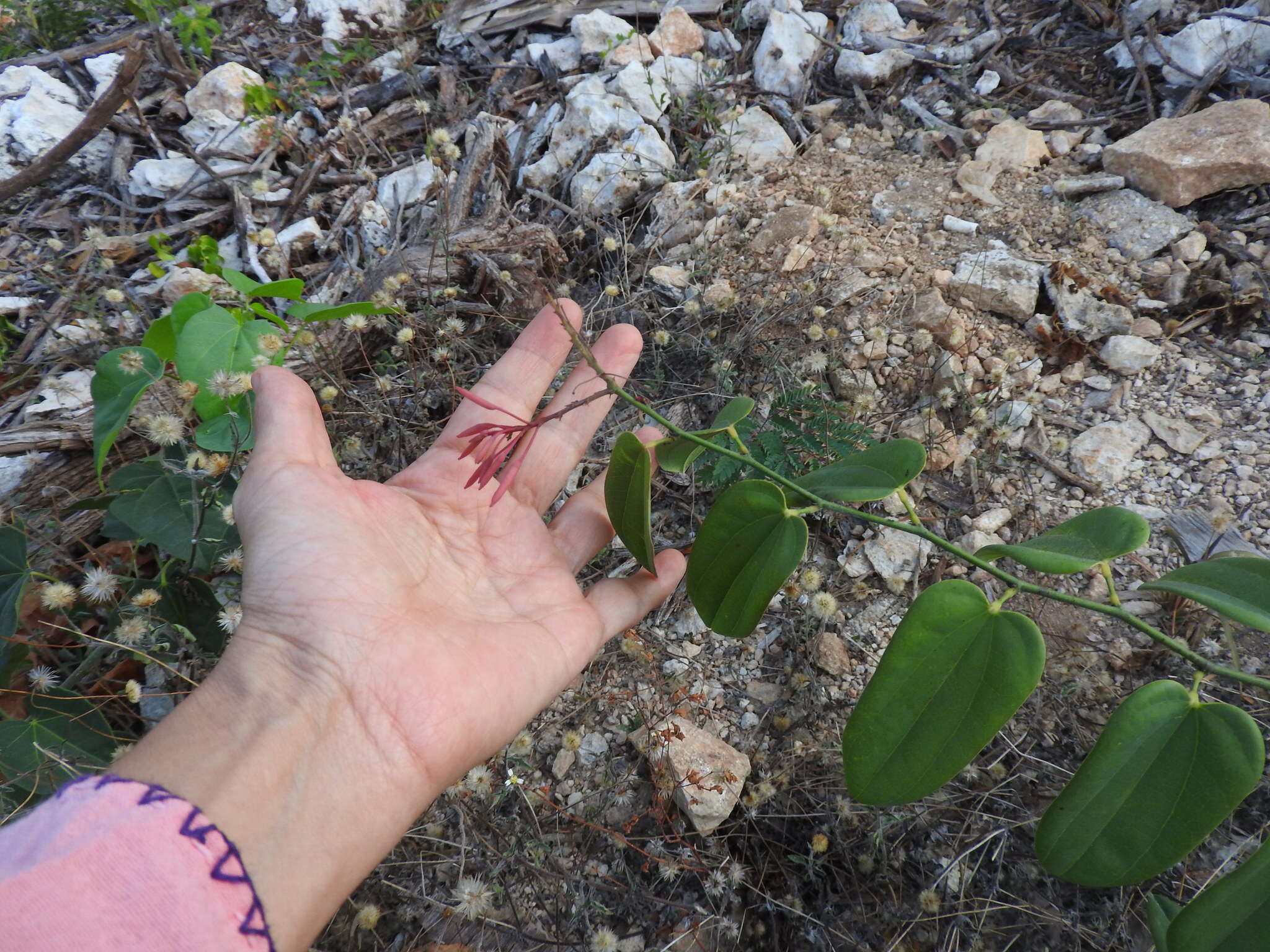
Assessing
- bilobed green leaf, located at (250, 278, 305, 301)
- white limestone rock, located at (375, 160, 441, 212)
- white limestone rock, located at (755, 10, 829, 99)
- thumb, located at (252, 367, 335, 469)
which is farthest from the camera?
white limestone rock, located at (755, 10, 829, 99)

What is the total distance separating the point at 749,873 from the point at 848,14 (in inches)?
135

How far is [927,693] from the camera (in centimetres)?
108

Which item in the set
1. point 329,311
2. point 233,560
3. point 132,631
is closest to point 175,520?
point 233,560

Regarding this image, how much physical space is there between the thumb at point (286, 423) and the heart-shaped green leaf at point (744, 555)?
79 cm

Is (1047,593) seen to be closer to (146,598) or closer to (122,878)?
(122,878)

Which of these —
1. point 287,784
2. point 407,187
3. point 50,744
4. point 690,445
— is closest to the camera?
point 287,784

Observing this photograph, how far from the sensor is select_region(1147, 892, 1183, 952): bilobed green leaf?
1.15 metres

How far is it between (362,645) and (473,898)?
0.69 meters

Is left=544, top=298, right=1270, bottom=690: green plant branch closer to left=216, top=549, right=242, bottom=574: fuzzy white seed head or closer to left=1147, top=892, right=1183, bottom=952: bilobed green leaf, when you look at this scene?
left=1147, top=892, right=1183, bottom=952: bilobed green leaf

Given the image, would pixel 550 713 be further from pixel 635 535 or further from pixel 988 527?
pixel 988 527

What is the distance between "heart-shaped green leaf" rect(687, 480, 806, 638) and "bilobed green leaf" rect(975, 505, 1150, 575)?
32 cm

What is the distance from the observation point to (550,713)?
191 cm

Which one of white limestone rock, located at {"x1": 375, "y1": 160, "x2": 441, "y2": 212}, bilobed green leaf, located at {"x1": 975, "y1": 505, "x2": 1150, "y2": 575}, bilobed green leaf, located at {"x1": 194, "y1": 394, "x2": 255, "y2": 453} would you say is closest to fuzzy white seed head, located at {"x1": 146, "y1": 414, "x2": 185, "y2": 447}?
bilobed green leaf, located at {"x1": 194, "y1": 394, "x2": 255, "y2": 453}

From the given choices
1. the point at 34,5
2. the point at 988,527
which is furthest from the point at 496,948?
the point at 34,5
